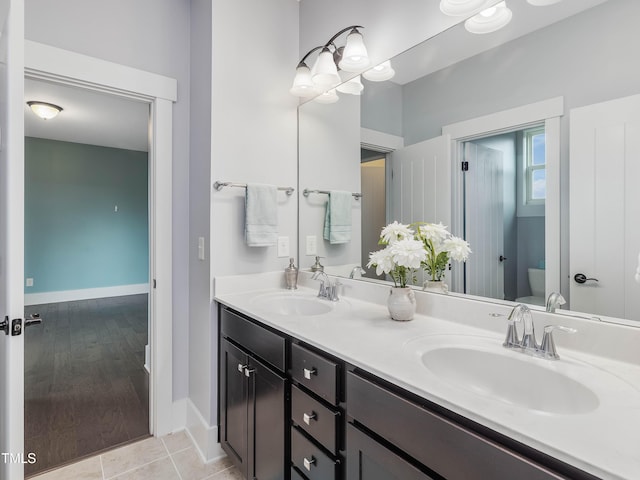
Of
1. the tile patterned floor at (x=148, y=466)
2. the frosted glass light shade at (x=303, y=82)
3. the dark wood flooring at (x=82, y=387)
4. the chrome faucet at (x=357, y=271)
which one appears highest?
the frosted glass light shade at (x=303, y=82)

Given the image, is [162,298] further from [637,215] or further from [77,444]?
[637,215]

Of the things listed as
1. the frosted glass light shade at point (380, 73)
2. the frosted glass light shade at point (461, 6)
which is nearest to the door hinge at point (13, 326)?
the frosted glass light shade at point (380, 73)

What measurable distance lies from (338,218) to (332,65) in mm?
831

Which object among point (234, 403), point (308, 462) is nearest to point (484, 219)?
point (308, 462)

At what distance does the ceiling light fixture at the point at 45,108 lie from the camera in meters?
3.70

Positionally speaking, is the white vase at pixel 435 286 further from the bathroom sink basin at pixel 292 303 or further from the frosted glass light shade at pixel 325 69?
the frosted glass light shade at pixel 325 69

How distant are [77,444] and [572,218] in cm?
260

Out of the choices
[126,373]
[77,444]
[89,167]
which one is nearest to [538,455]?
[77,444]

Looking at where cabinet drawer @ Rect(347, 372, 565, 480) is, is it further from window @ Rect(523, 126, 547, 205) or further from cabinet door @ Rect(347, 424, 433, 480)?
window @ Rect(523, 126, 547, 205)

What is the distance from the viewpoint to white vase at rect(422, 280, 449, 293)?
1440mm

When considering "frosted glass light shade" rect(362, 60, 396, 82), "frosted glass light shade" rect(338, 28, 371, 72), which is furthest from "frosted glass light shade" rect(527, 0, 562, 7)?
"frosted glass light shade" rect(338, 28, 371, 72)

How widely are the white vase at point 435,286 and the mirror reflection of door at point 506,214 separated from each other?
0.27ft

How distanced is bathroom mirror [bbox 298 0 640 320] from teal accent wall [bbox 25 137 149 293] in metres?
5.36

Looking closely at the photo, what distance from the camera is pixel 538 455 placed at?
628 mm
